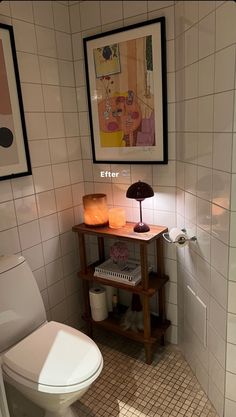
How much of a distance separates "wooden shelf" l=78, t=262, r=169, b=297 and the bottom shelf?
0.29 meters

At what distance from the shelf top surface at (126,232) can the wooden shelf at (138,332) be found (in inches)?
24.0

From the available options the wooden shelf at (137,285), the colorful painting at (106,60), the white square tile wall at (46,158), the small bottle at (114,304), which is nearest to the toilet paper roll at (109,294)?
the small bottle at (114,304)

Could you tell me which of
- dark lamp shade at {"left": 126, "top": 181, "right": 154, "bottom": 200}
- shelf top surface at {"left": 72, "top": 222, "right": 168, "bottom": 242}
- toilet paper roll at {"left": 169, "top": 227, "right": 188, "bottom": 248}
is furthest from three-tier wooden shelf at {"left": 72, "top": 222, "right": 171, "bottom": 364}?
dark lamp shade at {"left": 126, "top": 181, "right": 154, "bottom": 200}

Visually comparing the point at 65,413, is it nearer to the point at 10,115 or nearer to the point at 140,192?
the point at 140,192

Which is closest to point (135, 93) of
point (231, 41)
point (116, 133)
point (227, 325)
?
point (116, 133)

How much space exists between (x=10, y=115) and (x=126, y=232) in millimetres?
887

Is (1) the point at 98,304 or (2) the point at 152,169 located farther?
(1) the point at 98,304

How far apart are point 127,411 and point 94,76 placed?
1850 mm

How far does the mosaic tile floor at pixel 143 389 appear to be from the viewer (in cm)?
155

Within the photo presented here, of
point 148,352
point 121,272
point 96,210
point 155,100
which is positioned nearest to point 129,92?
point 155,100

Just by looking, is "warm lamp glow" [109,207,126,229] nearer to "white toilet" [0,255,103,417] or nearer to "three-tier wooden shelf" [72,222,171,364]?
"three-tier wooden shelf" [72,222,171,364]

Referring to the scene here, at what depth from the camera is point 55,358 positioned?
1.33 metres

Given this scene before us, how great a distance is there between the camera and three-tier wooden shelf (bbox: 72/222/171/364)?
1698mm

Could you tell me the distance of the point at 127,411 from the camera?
155 cm
